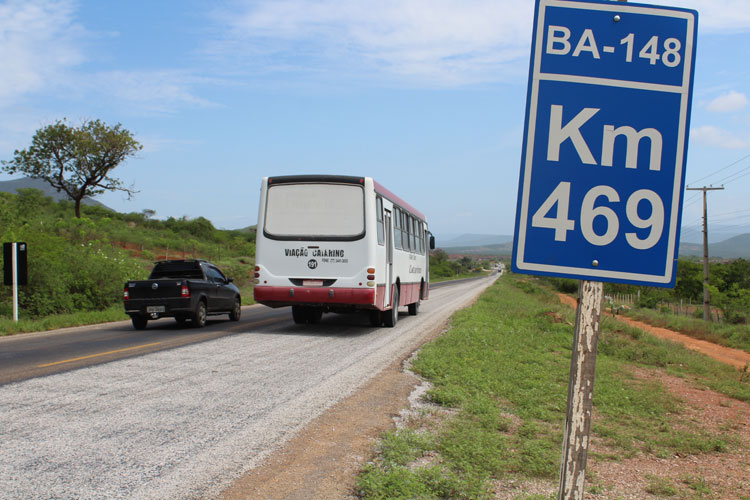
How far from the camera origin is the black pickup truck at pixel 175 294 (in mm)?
15523

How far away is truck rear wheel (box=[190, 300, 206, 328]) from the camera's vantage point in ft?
52.4

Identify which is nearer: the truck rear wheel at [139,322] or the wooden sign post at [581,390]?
the wooden sign post at [581,390]

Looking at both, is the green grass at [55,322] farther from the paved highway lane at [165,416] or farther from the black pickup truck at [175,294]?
the paved highway lane at [165,416]

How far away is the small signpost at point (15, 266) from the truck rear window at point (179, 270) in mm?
3460

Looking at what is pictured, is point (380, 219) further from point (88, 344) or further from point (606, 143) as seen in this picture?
point (606, 143)

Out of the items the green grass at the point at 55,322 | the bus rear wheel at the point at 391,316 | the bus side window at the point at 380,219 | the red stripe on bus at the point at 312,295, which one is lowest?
the green grass at the point at 55,322

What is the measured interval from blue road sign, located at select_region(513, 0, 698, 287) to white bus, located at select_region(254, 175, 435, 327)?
11605 millimetres

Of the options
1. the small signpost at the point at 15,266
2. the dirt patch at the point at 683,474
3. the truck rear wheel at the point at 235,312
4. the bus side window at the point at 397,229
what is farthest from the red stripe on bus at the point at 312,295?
the dirt patch at the point at 683,474

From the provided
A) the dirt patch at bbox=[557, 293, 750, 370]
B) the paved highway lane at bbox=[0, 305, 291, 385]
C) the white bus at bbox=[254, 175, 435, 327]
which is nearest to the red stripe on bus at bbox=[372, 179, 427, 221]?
the white bus at bbox=[254, 175, 435, 327]

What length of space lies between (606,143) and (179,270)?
630 inches

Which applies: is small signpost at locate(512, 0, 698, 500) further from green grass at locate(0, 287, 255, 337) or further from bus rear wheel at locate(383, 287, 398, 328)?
green grass at locate(0, 287, 255, 337)

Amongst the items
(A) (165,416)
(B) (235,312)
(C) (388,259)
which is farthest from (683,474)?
(B) (235,312)

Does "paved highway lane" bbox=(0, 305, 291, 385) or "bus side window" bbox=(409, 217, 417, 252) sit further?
"bus side window" bbox=(409, 217, 417, 252)

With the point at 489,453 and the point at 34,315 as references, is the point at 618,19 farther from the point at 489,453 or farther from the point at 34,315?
the point at 34,315
